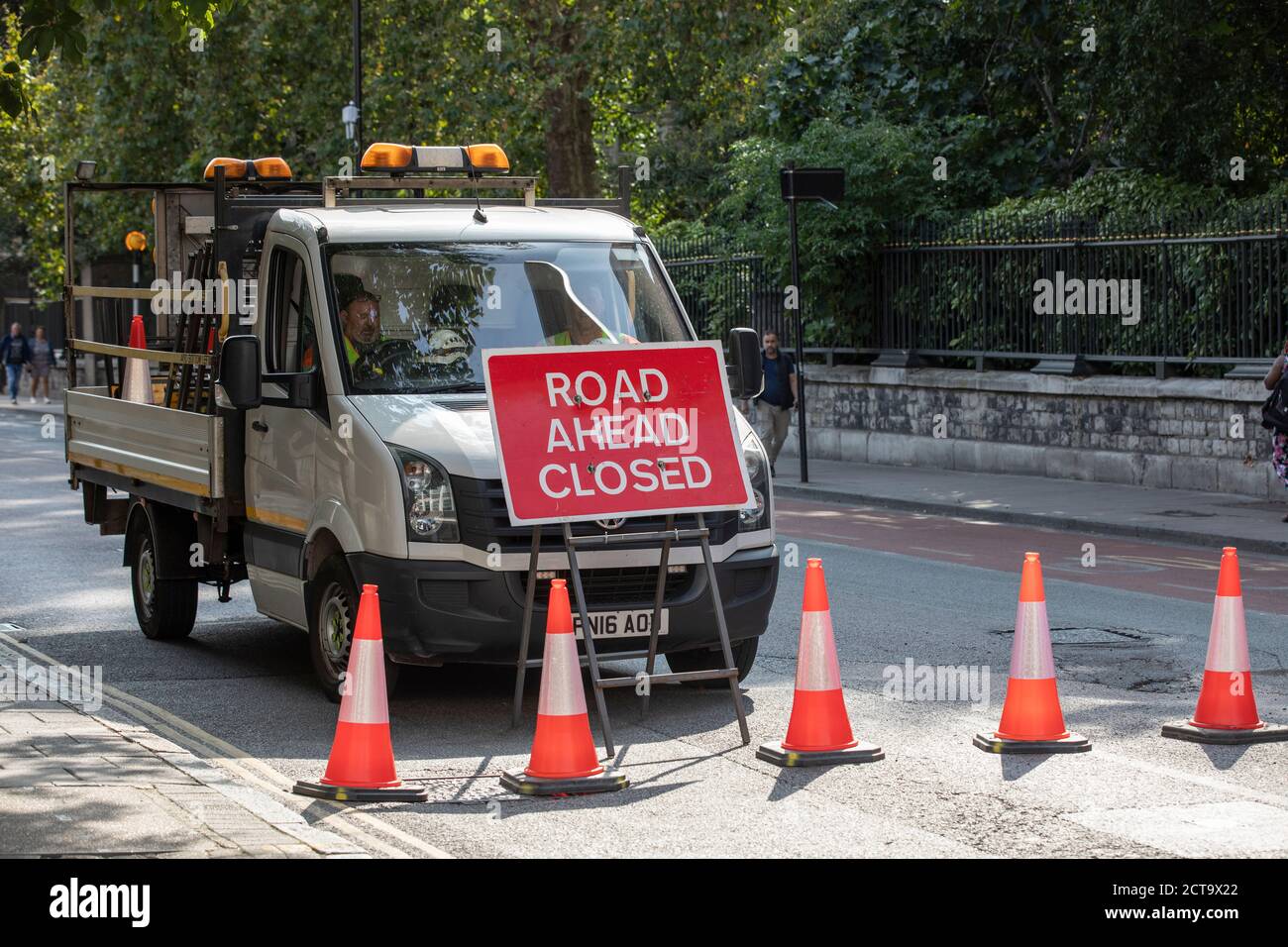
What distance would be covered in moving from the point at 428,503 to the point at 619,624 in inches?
40.0

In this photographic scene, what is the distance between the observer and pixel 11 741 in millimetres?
8078

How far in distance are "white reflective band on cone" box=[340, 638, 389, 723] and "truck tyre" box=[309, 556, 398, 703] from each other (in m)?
1.58

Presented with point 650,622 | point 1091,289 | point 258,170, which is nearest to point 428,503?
point 650,622

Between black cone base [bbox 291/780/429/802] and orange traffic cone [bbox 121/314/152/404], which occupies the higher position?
orange traffic cone [bbox 121/314/152/404]

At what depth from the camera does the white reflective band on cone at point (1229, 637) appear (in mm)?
8391

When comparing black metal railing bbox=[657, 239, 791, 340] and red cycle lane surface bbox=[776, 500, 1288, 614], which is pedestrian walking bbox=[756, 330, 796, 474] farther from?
black metal railing bbox=[657, 239, 791, 340]

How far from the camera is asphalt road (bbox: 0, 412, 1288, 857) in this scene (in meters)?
6.86

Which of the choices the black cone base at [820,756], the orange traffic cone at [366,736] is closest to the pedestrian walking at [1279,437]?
the black cone base at [820,756]

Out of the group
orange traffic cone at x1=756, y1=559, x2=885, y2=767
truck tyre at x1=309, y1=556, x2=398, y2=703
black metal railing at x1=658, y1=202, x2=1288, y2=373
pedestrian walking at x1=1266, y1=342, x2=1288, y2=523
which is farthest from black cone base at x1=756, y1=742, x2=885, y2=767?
black metal railing at x1=658, y1=202, x2=1288, y2=373

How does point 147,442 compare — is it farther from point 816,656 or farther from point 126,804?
point 816,656

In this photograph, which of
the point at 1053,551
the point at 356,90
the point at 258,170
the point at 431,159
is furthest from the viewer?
the point at 356,90

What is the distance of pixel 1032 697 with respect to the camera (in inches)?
325

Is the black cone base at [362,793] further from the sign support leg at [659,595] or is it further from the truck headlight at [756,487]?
the truck headlight at [756,487]

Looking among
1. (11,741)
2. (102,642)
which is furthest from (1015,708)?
(102,642)
